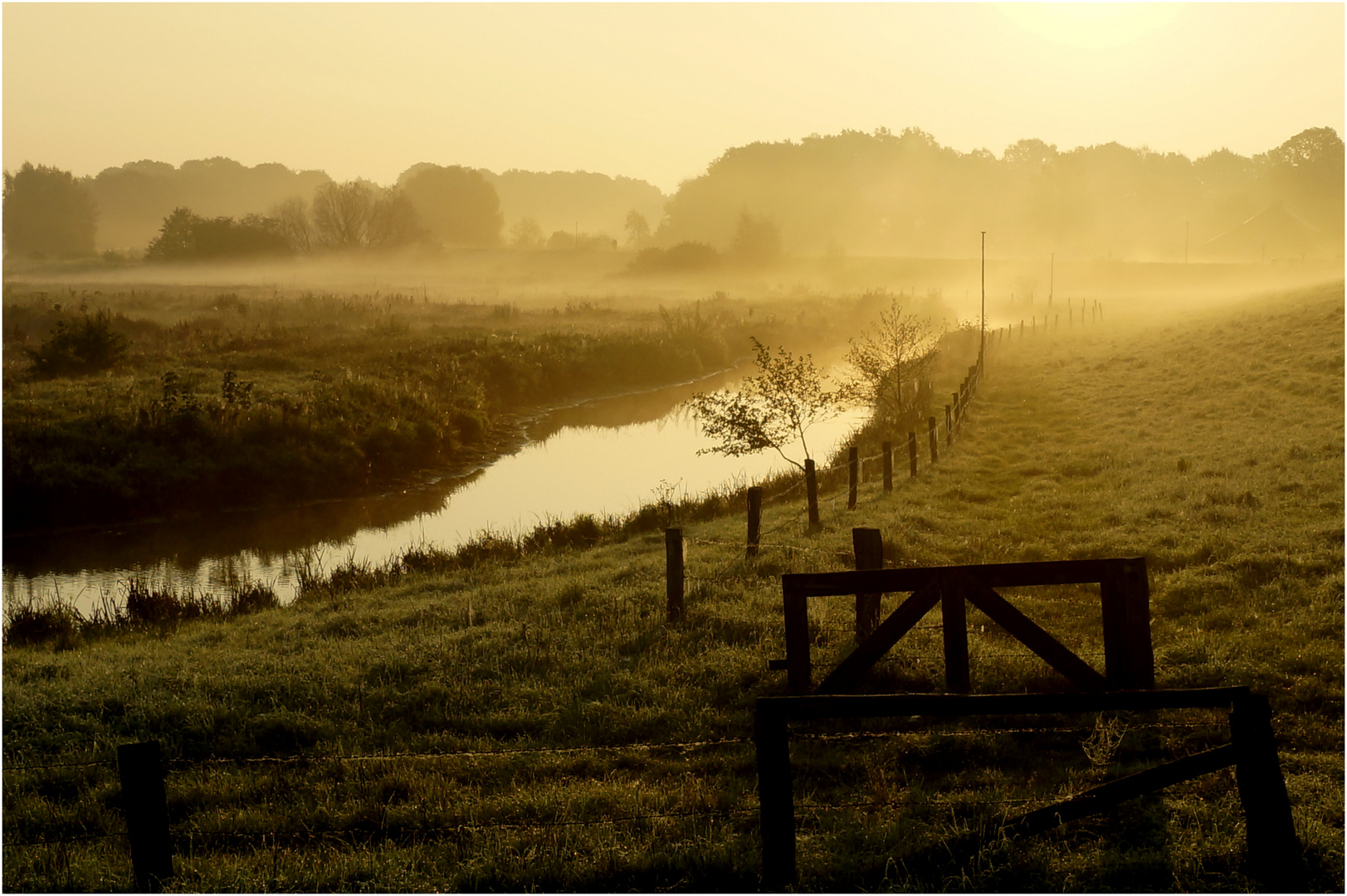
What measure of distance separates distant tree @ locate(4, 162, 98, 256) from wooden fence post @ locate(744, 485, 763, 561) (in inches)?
3691

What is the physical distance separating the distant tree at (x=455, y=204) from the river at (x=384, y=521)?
94.0 m

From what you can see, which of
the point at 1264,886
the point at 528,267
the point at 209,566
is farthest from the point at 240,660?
the point at 528,267

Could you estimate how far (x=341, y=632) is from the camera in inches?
487

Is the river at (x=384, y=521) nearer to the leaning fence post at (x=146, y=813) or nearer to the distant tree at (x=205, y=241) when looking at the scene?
the leaning fence post at (x=146, y=813)

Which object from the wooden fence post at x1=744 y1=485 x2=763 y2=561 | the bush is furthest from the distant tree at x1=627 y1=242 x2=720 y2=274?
the wooden fence post at x1=744 y1=485 x2=763 y2=561

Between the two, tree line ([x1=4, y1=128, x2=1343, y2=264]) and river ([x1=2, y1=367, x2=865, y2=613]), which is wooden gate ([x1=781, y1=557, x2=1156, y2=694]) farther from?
tree line ([x1=4, y1=128, x2=1343, y2=264])

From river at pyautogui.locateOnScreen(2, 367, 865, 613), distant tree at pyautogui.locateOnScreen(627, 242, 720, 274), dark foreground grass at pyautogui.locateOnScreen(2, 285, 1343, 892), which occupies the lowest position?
river at pyautogui.locateOnScreen(2, 367, 865, 613)

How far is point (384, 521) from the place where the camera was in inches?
977

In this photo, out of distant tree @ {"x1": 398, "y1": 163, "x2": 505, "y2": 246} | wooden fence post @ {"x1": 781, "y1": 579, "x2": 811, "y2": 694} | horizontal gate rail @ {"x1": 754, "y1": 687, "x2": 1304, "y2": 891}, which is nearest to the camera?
horizontal gate rail @ {"x1": 754, "y1": 687, "x2": 1304, "y2": 891}

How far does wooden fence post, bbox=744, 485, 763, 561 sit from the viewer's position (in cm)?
1421

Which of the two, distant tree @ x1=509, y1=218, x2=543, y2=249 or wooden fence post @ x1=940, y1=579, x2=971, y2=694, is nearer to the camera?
wooden fence post @ x1=940, y1=579, x2=971, y2=694

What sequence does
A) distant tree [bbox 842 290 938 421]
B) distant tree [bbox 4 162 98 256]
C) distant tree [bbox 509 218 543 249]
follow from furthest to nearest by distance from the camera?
distant tree [bbox 509 218 543 249], distant tree [bbox 4 162 98 256], distant tree [bbox 842 290 938 421]

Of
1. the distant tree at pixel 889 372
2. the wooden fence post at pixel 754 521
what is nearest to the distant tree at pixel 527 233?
the distant tree at pixel 889 372

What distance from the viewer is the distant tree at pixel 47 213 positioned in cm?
9362
